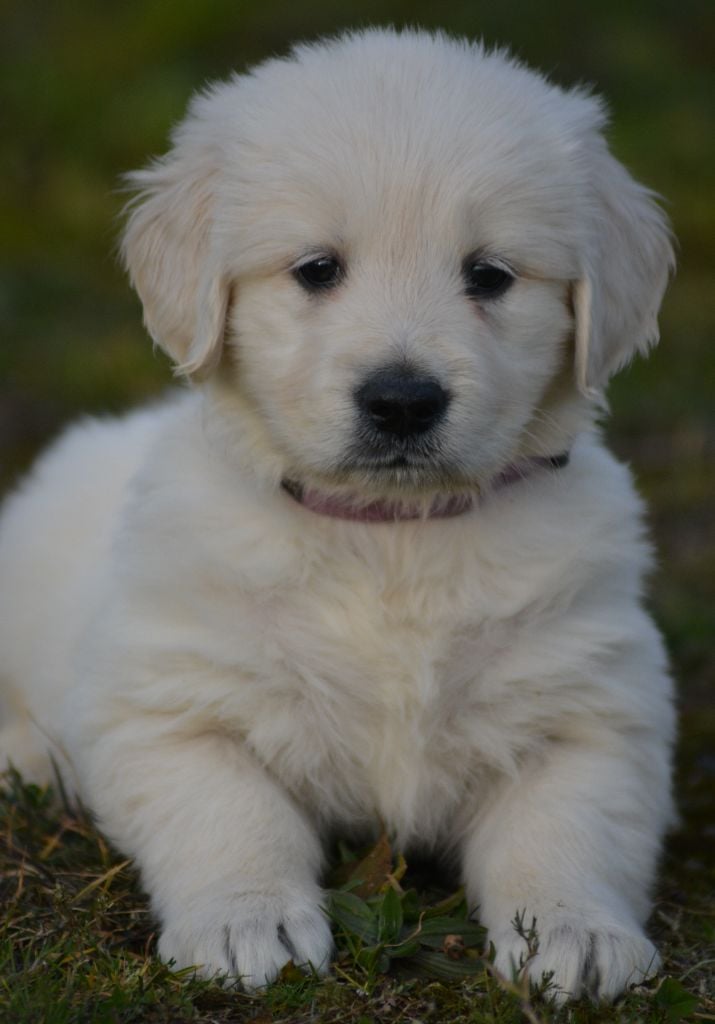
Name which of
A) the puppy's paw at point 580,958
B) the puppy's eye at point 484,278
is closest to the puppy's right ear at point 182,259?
the puppy's eye at point 484,278

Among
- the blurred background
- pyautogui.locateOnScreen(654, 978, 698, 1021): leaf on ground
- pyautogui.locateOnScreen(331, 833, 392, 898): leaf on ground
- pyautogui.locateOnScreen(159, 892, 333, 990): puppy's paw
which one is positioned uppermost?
pyautogui.locateOnScreen(654, 978, 698, 1021): leaf on ground

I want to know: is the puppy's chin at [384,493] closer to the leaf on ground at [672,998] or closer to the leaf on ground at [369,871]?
the leaf on ground at [369,871]

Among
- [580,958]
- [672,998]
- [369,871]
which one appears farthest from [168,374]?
[672,998]

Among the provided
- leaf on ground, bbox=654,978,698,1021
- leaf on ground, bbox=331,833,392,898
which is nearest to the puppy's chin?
leaf on ground, bbox=331,833,392,898

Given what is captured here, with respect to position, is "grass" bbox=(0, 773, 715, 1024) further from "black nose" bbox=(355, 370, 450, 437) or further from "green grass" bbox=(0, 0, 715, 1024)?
"black nose" bbox=(355, 370, 450, 437)

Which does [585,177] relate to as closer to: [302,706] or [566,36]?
[302,706]

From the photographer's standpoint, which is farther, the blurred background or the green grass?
the blurred background

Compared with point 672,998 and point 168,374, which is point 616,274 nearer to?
point 672,998
